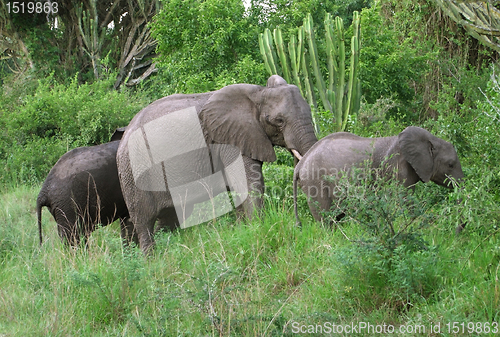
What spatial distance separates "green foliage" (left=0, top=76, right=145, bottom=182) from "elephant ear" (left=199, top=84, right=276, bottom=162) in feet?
17.8

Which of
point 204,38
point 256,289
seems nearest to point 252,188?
point 256,289

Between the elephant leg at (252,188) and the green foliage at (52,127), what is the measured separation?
5.72m

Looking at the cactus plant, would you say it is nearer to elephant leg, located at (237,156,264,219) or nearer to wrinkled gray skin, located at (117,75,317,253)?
wrinkled gray skin, located at (117,75,317,253)

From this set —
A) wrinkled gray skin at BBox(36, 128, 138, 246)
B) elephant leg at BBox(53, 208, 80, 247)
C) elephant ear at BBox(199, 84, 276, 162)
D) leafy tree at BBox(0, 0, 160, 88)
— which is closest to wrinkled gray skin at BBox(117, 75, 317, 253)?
elephant ear at BBox(199, 84, 276, 162)

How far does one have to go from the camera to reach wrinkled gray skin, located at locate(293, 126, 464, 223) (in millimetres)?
5547

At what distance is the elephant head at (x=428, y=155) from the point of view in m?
5.54

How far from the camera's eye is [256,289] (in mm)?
4426

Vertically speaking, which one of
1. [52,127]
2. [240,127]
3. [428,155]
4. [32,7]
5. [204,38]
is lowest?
[52,127]

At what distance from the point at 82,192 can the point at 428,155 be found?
3.56m

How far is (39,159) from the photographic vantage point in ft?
35.2

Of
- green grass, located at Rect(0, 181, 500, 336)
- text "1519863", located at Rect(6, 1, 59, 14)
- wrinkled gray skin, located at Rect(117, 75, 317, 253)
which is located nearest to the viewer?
green grass, located at Rect(0, 181, 500, 336)

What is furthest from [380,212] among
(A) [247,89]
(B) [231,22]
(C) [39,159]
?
(B) [231,22]

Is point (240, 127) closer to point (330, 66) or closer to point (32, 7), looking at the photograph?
point (330, 66)

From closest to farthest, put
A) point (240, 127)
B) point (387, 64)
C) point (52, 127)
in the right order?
point (240, 127)
point (52, 127)
point (387, 64)
